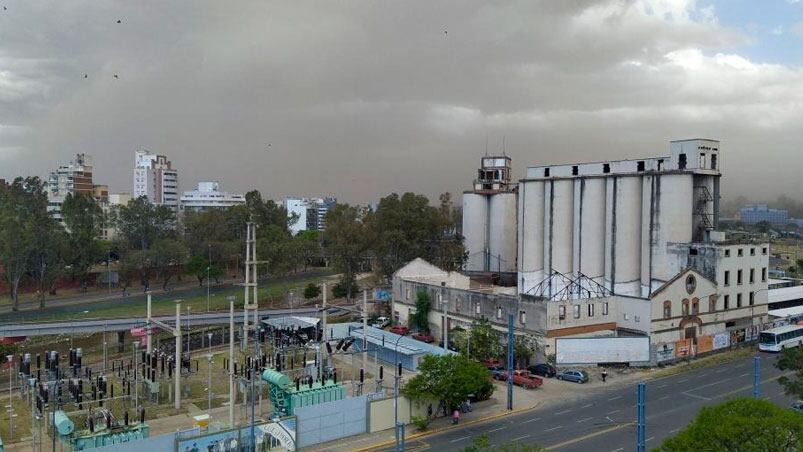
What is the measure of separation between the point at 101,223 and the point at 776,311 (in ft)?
287

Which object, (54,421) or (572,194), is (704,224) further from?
(54,421)

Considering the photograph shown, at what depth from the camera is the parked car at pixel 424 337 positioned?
180ft

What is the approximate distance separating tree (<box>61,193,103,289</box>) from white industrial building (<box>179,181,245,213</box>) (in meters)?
72.5

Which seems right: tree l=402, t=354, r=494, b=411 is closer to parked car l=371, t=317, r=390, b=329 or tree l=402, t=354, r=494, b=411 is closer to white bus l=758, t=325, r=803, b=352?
parked car l=371, t=317, r=390, b=329

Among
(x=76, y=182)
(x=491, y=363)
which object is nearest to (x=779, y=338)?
(x=491, y=363)

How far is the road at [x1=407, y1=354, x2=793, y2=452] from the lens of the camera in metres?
30.9

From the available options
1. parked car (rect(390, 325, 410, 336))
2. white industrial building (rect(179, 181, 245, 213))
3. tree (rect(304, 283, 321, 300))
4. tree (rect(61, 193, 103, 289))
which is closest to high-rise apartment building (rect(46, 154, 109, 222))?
white industrial building (rect(179, 181, 245, 213))

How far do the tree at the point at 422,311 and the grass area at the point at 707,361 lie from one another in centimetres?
1907

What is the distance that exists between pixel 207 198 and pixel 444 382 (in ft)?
472

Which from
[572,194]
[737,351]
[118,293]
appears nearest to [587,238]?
[572,194]

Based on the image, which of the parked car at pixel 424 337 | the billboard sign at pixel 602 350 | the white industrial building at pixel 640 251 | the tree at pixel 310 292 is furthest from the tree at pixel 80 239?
the billboard sign at pixel 602 350

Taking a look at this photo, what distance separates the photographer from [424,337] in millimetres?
55156

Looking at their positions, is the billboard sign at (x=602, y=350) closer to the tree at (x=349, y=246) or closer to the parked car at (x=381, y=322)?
the parked car at (x=381, y=322)

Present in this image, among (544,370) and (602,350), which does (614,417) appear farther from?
(602,350)
